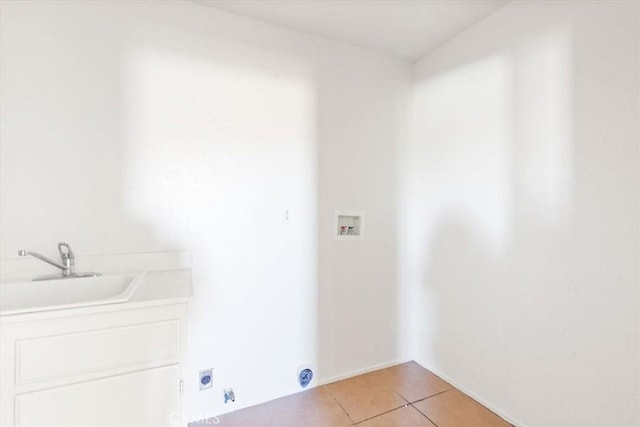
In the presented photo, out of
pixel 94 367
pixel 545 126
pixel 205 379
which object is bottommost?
pixel 205 379

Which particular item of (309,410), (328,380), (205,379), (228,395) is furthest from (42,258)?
(328,380)

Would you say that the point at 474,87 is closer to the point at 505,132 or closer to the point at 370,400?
the point at 505,132

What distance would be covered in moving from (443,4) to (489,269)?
5.13 ft

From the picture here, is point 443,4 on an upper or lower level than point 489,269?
upper

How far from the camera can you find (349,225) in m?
2.17

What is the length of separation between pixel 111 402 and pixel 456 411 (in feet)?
5.83

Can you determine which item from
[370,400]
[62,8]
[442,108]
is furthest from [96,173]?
[442,108]

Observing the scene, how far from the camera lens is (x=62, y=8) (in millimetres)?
1439

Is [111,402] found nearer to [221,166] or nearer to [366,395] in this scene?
[221,166]

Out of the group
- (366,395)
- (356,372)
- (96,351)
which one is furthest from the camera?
(356,372)

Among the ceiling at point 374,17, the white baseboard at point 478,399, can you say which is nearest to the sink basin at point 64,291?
the ceiling at point 374,17

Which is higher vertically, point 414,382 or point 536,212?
point 536,212

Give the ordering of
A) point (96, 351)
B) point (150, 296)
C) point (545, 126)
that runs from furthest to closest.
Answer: point (545, 126), point (150, 296), point (96, 351)

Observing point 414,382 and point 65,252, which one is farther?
point 414,382
